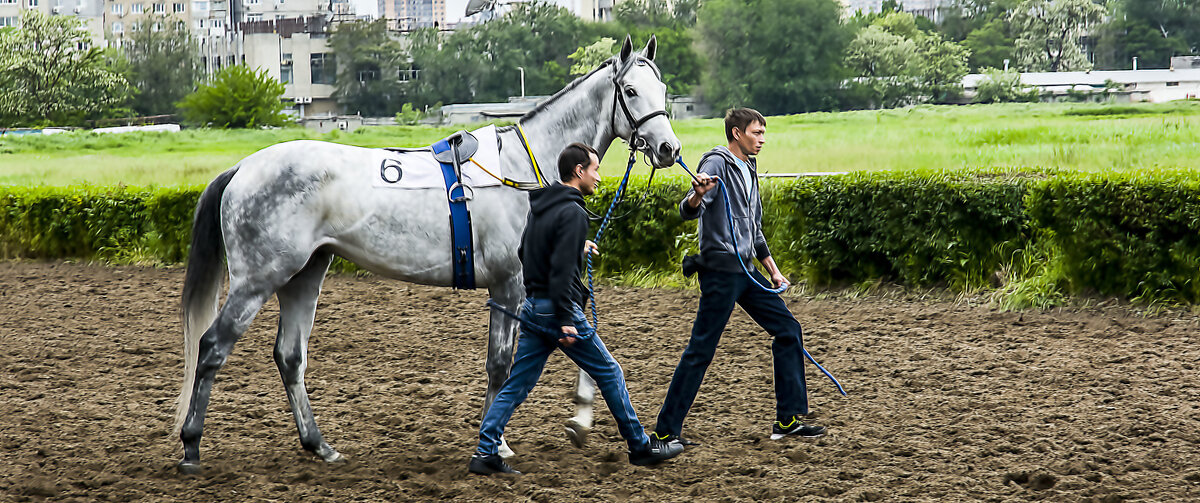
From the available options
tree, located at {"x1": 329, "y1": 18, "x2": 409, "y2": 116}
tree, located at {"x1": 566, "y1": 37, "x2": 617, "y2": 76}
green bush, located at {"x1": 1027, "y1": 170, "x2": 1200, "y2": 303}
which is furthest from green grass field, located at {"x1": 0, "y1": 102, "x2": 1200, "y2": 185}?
tree, located at {"x1": 329, "y1": 18, "x2": 409, "y2": 116}

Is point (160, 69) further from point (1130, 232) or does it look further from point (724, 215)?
Result: point (724, 215)

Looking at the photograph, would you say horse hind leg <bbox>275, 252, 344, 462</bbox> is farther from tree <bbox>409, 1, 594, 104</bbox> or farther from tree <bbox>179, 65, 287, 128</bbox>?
tree <bbox>409, 1, 594, 104</bbox>

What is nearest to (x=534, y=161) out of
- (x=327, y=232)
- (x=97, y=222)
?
(x=327, y=232)

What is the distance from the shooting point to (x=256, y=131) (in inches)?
2110

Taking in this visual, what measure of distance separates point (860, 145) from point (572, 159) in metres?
23.2

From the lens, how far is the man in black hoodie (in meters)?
4.13

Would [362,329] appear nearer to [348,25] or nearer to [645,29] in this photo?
[348,25]

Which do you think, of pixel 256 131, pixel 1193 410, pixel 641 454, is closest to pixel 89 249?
pixel 641 454

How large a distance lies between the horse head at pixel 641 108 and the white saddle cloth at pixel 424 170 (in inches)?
23.0

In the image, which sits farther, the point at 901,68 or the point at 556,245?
the point at 901,68

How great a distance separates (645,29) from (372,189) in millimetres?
82808

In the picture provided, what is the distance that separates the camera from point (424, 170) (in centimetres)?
473

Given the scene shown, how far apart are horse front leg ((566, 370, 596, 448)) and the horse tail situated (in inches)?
64.9

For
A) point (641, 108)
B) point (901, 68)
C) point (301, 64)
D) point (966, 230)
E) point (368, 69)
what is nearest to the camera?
point (641, 108)
